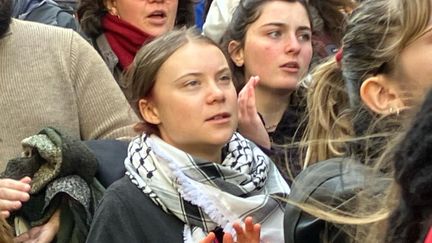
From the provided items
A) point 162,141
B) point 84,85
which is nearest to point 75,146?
point 162,141

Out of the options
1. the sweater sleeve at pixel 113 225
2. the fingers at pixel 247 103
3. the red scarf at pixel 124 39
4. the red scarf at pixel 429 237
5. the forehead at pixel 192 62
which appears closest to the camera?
the red scarf at pixel 429 237

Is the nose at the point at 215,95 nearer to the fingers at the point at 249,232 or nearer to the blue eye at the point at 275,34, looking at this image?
the fingers at the point at 249,232

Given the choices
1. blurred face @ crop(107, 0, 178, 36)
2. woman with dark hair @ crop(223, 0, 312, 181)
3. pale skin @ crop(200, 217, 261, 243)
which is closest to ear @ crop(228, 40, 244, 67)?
woman with dark hair @ crop(223, 0, 312, 181)

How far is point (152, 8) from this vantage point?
3.57 m

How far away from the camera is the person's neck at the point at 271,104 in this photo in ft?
10.4

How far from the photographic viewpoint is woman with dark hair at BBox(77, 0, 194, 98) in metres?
3.49

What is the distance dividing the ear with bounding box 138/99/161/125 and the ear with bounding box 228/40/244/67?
0.82 metres

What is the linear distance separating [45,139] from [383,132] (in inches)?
44.8

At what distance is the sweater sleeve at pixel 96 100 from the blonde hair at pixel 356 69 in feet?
3.02

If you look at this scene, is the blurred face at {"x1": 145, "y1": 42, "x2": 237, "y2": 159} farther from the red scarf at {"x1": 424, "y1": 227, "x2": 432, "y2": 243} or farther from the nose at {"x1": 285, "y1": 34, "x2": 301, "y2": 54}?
the red scarf at {"x1": 424, "y1": 227, "x2": 432, "y2": 243}

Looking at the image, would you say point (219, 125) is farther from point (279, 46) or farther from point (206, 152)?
point (279, 46)

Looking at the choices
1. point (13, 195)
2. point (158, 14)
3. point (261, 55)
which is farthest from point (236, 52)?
point (13, 195)

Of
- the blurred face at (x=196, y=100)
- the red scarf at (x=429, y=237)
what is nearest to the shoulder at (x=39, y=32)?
the blurred face at (x=196, y=100)

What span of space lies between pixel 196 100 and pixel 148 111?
18 centimetres
